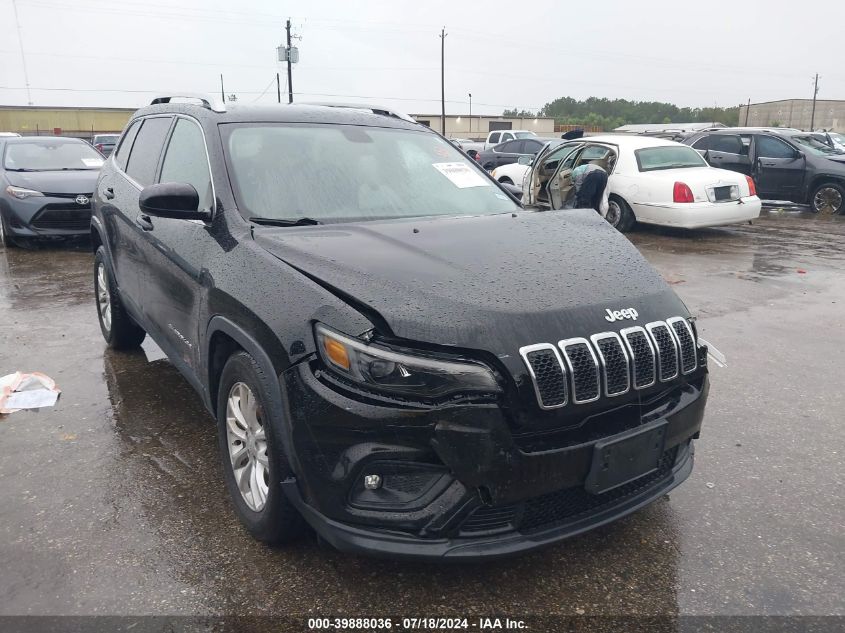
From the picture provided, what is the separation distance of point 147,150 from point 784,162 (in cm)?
1341

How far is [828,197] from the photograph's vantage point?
14.0 m

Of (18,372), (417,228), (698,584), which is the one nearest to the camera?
(698,584)

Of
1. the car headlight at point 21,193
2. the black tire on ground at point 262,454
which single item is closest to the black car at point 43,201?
the car headlight at point 21,193

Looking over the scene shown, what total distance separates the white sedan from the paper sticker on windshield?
600cm

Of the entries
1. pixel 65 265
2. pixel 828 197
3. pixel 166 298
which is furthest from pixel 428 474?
pixel 828 197

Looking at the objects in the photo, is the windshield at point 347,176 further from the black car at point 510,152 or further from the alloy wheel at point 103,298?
the black car at point 510,152

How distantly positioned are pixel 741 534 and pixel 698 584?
17.5 inches

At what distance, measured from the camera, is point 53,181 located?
9.74 metres

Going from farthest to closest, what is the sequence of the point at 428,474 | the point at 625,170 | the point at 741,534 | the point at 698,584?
the point at 625,170, the point at 741,534, the point at 698,584, the point at 428,474

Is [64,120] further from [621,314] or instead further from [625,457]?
[625,457]

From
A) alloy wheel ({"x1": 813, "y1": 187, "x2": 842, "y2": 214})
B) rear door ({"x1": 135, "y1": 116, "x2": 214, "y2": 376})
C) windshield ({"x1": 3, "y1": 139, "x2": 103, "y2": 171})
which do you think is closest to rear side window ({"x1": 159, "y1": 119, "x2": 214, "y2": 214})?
rear door ({"x1": 135, "y1": 116, "x2": 214, "y2": 376})

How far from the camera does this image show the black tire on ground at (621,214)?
11062mm

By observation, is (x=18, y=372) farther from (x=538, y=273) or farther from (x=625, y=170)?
(x=625, y=170)

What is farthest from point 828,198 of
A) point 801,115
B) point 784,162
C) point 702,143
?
point 801,115
